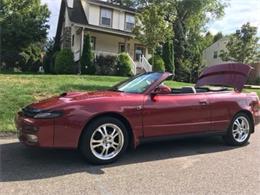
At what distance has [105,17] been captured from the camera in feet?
98.4

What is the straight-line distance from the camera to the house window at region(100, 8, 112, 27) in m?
29.8

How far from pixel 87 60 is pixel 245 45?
15331 millimetres

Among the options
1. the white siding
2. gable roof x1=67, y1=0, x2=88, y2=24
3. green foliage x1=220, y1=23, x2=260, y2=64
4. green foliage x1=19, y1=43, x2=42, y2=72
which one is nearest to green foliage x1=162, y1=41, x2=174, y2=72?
the white siding

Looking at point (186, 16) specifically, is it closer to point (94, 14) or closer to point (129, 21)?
point (129, 21)

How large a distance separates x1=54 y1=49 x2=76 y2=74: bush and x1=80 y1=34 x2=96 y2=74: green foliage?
0.85 m

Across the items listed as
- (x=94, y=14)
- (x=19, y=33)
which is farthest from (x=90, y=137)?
(x=19, y=33)

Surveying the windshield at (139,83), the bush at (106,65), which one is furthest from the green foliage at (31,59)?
the windshield at (139,83)

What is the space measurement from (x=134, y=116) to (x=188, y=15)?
34.5m

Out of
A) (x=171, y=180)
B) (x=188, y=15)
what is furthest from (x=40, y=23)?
(x=171, y=180)

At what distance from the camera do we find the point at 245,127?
7.22 meters

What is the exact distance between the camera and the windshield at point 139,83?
243 inches

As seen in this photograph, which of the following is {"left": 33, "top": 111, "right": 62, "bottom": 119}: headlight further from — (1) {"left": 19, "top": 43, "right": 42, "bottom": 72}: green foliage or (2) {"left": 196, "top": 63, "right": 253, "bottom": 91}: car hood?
(1) {"left": 19, "top": 43, "right": 42, "bottom": 72}: green foliage

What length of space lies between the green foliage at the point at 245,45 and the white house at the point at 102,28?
805cm

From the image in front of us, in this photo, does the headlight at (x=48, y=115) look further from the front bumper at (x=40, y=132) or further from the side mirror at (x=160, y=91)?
the side mirror at (x=160, y=91)
